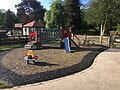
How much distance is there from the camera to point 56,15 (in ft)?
122

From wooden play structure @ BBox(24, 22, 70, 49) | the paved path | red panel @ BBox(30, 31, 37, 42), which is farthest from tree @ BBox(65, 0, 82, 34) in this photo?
the paved path

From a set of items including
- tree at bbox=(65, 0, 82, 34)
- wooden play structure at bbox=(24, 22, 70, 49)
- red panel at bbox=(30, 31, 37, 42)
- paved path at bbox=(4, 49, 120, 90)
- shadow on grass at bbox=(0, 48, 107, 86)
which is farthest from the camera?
tree at bbox=(65, 0, 82, 34)

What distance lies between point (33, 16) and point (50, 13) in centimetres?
3822

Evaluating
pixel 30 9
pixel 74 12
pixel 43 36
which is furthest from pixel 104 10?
pixel 30 9

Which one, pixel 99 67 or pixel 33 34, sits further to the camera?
pixel 33 34

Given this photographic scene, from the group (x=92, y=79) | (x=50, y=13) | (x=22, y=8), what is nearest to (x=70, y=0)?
(x=50, y=13)

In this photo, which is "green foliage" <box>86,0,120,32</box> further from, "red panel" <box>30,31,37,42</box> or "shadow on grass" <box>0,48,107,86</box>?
"shadow on grass" <box>0,48,107,86</box>

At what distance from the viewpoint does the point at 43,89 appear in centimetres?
793

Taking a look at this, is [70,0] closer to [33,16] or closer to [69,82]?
[33,16]

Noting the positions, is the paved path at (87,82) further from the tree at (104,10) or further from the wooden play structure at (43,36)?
the tree at (104,10)

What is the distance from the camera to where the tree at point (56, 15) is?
37.0 metres

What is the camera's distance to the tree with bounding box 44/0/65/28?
1458 inches

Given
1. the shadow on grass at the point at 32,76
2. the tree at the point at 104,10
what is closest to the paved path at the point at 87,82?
the shadow on grass at the point at 32,76

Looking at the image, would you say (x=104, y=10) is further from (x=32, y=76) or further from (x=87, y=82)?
(x=87, y=82)
